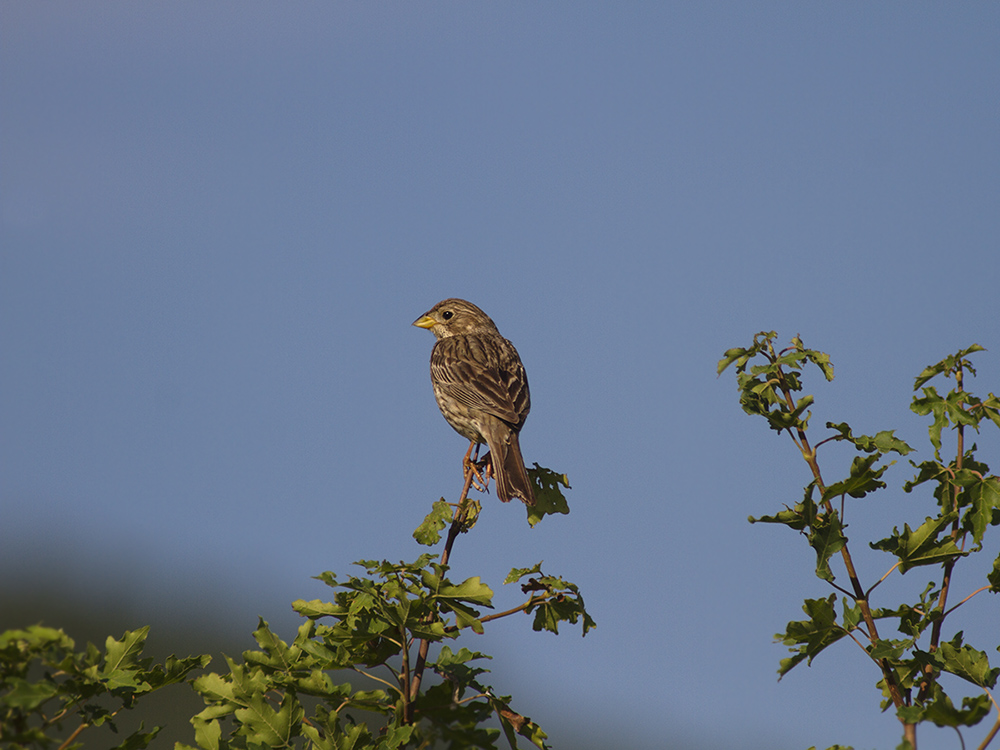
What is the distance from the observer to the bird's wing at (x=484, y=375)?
852 centimetres

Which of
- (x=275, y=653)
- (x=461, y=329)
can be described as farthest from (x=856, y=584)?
(x=461, y=329)

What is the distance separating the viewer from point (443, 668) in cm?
437

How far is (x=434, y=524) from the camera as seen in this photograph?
17.0 ft

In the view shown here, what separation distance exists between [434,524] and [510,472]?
1.88 metres

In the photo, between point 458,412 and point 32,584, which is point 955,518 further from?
point 32,584

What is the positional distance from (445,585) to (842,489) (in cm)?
183

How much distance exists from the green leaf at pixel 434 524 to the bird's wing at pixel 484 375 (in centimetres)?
302

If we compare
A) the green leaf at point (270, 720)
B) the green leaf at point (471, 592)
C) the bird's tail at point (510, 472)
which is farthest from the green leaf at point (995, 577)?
the green leaf at point (270, 720)

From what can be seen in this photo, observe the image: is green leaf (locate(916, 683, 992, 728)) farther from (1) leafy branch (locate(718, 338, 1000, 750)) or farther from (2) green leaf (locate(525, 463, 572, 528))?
(2) green leaf (locate(525, 463, 572, 528))

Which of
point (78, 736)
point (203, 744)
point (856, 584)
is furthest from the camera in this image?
point (856, 584)

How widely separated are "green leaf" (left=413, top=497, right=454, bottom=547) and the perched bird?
1455 mm

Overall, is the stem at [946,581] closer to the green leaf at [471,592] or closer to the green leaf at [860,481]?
the green leaf at [860,481]

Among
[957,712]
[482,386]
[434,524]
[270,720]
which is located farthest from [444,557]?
[482,386]

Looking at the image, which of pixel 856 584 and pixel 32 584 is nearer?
pixel 856 584
